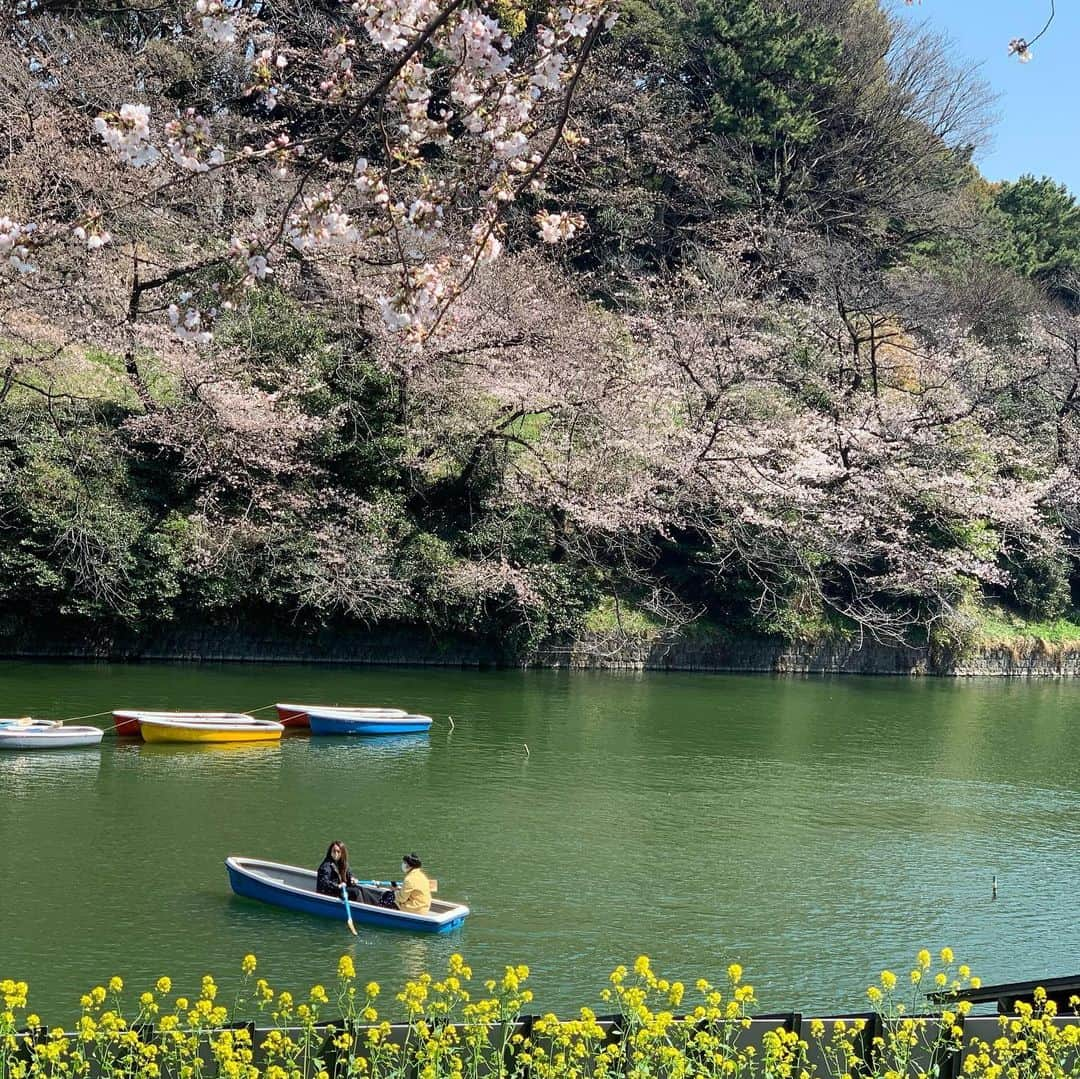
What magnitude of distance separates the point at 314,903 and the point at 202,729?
6.99 meters

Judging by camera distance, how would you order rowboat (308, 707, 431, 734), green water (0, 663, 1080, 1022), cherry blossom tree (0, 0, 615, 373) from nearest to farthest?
cherry blossom tree (0, 0, 615, 373) < green water (0, 663, 1080, 1022) < rowboat (308, 707, 431, 734)

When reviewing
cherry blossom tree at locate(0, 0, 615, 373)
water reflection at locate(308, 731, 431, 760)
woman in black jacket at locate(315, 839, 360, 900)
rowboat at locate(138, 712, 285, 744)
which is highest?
cherry blossom tree at locate(0, 0, 615, 373)

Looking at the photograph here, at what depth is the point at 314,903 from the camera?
35.0 feet

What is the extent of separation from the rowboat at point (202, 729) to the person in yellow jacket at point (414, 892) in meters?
7.32

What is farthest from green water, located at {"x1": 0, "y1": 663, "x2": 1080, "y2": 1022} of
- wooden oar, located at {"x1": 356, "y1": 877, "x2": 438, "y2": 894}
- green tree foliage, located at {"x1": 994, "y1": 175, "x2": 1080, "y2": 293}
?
green tree foliage, located at {"x1": 994, "y1": 175, "x2": 1080, "y2": 293}

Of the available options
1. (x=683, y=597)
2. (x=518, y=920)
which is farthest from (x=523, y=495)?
(x=518, y=920)

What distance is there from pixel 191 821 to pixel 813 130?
28.7m

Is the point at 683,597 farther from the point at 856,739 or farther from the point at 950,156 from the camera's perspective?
the point at 950,156

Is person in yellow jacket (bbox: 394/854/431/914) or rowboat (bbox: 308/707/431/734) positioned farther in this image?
rowboat (bbox: 308/707/431/734)

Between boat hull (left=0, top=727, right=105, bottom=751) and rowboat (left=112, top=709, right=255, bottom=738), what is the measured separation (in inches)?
24.1

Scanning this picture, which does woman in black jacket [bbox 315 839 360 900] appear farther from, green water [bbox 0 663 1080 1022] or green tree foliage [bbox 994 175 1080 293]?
green tree foliage [bbox 994 175 1080 293]

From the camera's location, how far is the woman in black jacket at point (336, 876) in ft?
34.9

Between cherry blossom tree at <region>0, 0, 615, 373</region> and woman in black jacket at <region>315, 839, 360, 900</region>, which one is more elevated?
cherry blossom tree at <region>0, 0, 615, 373</region>

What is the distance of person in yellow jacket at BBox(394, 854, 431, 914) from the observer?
10.5m
